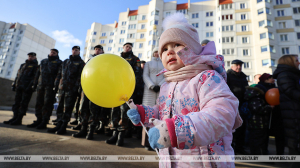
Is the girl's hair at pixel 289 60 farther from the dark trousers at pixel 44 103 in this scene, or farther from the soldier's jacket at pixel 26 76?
the soldier's jacket at pixel 26 76

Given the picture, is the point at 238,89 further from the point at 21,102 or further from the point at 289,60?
the point at 21,102

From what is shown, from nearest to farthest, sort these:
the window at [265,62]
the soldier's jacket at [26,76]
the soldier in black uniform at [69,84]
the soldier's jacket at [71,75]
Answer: the soldier in black uniform at [69,84] < the soldier's jacket at [71,75] < the soldier's jacket at [26,76] < the window at [265,62]

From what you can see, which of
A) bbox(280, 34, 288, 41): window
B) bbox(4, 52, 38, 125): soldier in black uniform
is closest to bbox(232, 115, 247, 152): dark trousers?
bbox(4, 52, 38, 125): soldier in black uniform

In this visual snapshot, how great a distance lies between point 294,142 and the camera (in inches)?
97.4

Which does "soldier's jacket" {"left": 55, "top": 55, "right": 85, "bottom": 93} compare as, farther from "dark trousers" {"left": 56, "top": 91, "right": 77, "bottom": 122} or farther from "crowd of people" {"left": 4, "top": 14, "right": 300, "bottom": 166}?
"dark trousers" {"left": 56, "top": 91, "right": 77, "bottom": 122}

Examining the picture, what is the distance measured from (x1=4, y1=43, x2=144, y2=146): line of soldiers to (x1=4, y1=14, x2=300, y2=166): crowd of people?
2cm

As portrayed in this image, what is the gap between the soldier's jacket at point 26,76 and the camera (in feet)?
16.0

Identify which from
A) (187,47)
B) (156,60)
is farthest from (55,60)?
(187,47)

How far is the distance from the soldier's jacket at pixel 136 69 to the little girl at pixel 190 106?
219 centimetres

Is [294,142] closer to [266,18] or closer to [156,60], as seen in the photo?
[156,60]

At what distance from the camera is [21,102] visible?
4750 millimetres

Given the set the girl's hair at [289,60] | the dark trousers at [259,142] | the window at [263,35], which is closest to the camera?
the girl's hair at [289,60]

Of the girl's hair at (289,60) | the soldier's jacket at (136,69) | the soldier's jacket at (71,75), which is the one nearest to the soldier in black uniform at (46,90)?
the soldier's jacket at (71,75)

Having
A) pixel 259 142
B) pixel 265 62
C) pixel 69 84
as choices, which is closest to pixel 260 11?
pixel 265 62
